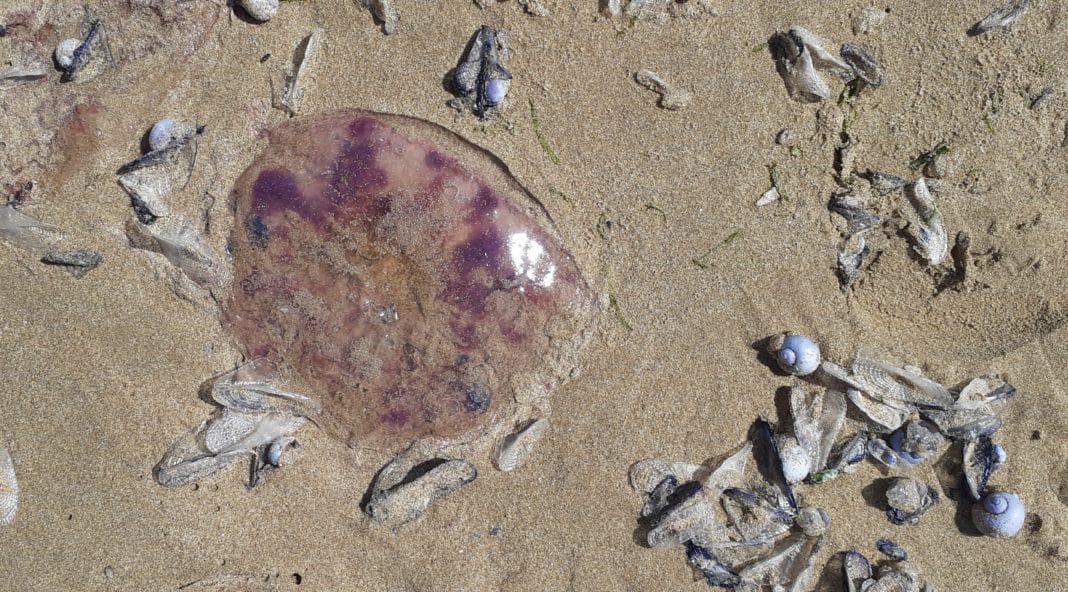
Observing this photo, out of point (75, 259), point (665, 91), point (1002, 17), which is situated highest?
point (1002, 17)

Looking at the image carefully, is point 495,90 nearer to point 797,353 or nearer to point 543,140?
point 543,140

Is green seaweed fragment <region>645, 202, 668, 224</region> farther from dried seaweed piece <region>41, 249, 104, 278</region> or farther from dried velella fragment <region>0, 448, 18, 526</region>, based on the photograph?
dried velella fragment <region>0, 448, 18, 526</region>

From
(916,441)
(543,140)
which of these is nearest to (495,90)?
(543,140)

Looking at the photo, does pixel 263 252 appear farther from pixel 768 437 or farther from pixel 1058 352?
pixel 1058 352

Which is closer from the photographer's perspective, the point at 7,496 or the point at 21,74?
the point at 7,496

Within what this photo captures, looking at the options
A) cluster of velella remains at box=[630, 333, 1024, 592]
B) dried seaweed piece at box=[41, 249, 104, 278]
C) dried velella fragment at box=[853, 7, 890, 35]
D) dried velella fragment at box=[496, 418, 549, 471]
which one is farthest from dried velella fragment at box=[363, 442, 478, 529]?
dried velella fragment at box=[853, 7, 890, 35]

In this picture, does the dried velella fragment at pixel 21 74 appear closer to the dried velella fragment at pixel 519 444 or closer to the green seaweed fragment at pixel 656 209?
the dried velella fragment at pixel 519 444

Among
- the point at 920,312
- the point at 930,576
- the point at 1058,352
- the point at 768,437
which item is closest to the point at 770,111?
the point at 920,312
